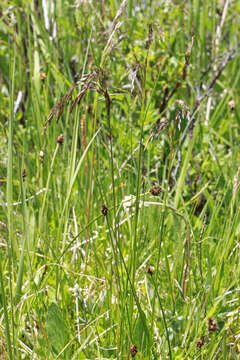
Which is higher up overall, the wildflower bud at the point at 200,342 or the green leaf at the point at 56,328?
the wildflower bud at the point at 200,342

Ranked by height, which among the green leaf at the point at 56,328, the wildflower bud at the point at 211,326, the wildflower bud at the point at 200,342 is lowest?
the green leaf at the point at 56,328

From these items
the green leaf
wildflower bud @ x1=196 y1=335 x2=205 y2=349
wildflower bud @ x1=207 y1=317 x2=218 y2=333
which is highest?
wildflower bud @ x1=207 y1=317 x2=218 y2=333

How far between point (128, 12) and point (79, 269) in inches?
51.3

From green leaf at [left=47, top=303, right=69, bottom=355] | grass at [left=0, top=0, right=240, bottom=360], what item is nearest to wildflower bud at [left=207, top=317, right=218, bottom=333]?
grass at [left=0, top=0, right=240, bottom=360]

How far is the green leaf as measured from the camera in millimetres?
1217

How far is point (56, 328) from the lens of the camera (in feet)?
4.02

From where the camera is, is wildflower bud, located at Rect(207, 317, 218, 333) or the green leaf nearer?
wildflower bud, located at Rect(207, 317, 218, 333)

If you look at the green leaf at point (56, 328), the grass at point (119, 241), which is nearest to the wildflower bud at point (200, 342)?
the grass at point (119, 241)

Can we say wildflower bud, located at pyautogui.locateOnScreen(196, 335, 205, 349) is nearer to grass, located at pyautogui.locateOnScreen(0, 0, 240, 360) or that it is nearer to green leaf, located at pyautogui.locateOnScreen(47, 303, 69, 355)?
grass, located at pyautogui.locateOnScreen(0, 0, 240, 360)

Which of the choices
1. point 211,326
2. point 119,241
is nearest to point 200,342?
point 211,326

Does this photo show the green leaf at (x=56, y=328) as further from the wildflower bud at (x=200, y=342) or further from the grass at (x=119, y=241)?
the wildflower bud at (x=200, y=342)

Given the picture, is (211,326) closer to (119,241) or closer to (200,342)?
(200,342)

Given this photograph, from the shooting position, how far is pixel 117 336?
45.9 inches

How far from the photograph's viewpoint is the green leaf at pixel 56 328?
122cm
